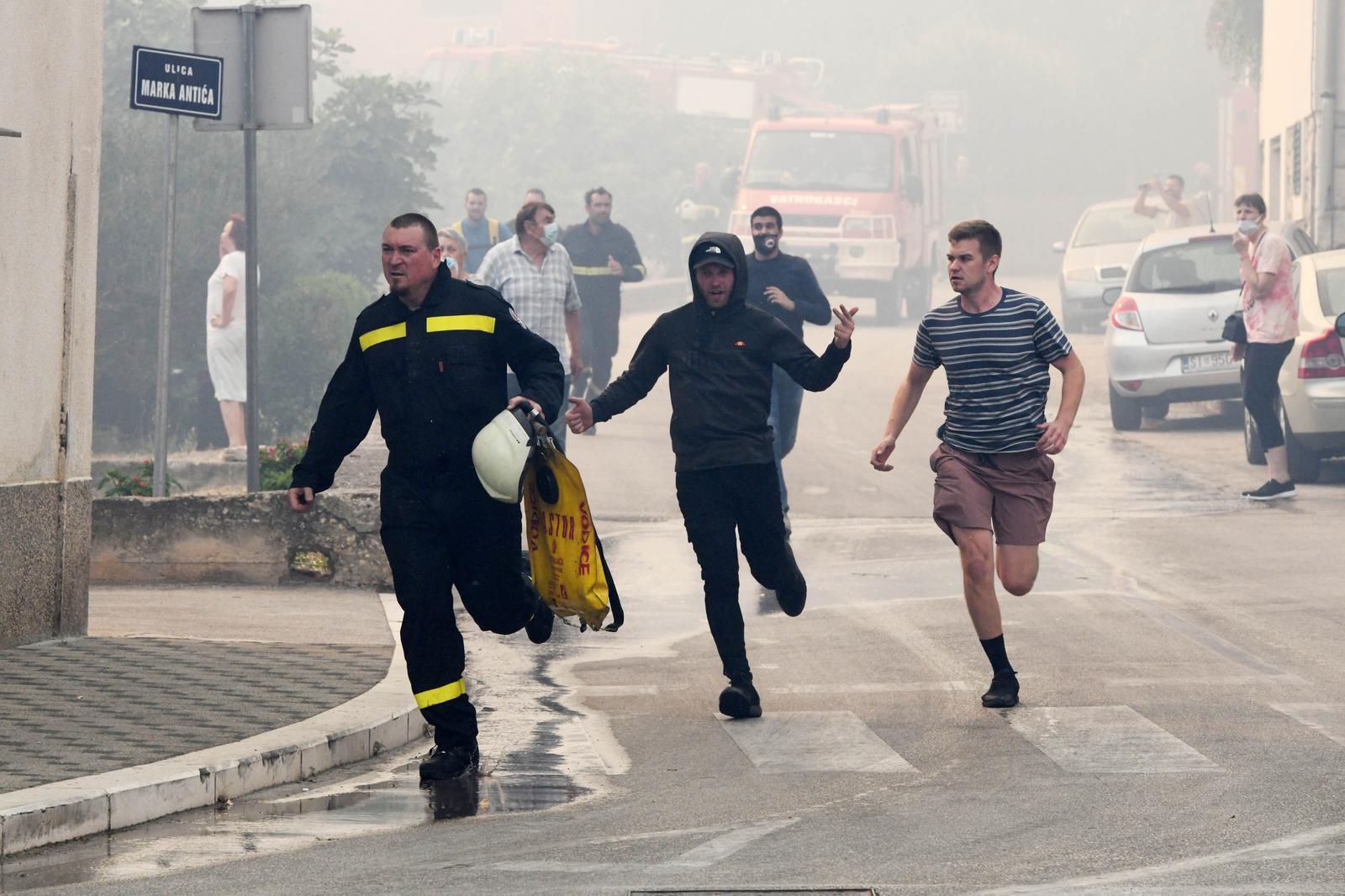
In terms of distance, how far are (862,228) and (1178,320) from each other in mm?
14654

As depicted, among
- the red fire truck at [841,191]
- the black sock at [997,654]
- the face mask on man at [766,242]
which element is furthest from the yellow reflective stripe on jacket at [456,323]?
the red fire truck at [841,191]

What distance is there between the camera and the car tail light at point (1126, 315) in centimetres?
1956

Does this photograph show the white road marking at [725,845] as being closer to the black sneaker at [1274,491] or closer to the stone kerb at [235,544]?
the stone kerb at [235,544]

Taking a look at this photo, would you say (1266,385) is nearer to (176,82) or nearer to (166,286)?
(166,286)

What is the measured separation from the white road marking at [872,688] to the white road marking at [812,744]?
0.50 meters

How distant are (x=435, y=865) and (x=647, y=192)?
2016 inches

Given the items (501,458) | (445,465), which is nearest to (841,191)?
(445,465)

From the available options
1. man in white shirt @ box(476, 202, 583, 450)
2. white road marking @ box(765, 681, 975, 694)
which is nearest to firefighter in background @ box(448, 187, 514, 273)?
man in white shirt @ box(476, 202, 583, 450)

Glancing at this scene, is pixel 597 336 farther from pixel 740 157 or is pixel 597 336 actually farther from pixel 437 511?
pixel 740 157

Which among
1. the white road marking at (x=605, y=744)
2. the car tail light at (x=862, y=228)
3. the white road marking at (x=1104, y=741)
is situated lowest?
the white road marking at (x=605, y=744)

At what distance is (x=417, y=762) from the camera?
7.79 meters

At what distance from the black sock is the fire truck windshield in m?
25.5

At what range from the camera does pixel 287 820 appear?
680 centimetres

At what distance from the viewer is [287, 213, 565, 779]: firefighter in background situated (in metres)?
7.59
